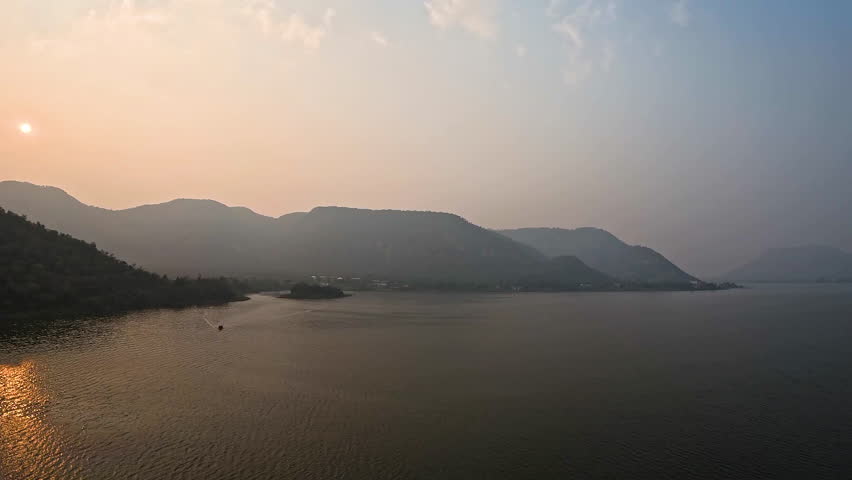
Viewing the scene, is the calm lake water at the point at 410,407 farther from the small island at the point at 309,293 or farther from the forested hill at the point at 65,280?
the small island at the point at 309,293

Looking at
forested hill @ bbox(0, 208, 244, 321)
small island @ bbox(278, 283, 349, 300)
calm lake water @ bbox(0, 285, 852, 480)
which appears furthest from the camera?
small island @ bbox(278, 283, 349, 300)

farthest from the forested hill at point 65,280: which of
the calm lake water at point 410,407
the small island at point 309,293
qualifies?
the small island at point 309,293

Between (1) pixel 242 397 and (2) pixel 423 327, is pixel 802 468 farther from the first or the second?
(2) pixel 423 327

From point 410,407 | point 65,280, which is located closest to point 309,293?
point 65,280

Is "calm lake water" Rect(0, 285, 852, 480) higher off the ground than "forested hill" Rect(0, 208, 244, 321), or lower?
lower

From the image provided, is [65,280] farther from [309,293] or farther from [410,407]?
[410,407]

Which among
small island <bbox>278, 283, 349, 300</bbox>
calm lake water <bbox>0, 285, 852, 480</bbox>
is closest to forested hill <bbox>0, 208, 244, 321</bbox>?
calm lake water <bbox>0, 285, 852, 480</bbox>

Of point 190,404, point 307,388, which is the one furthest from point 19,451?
point 307,388

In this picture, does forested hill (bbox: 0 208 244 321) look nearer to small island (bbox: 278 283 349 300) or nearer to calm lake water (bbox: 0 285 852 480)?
calm lake water (bbox: 0 285 852 480)
